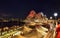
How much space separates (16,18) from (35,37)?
326cm

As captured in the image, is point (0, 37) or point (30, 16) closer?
point (0, 37)

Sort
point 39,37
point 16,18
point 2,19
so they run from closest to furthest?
point 39,37 → point 2,19 → point 16,18

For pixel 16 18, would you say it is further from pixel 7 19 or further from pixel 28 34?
pixel 28 34

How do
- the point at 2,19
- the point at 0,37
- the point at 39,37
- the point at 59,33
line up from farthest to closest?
the point at 2,19
the point at 0,37
the point at 39,37
the point at 59,33

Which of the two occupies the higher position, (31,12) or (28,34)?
(31,12)

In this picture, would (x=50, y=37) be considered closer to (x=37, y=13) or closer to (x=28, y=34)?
(x=28, y=34)

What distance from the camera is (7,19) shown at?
224 inches

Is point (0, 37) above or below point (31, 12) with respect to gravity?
below

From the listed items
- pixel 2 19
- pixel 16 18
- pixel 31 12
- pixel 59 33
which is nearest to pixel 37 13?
pixel 31 12

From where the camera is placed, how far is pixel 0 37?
2982 millimetres

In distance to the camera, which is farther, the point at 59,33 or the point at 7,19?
the point at 7,19

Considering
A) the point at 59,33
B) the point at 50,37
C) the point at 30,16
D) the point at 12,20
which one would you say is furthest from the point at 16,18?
the point at 59,33

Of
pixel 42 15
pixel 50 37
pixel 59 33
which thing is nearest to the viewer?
pixel 59 33

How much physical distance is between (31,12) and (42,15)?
0.52 meters
